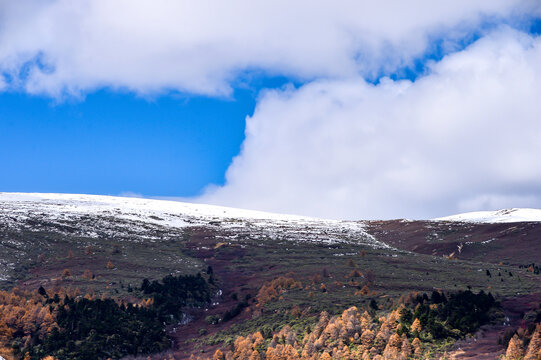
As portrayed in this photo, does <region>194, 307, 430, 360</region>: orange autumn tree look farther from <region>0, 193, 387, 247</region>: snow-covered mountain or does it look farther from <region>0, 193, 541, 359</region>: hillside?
<region>0, 193, 387, 247</region>: snow-covered mountain

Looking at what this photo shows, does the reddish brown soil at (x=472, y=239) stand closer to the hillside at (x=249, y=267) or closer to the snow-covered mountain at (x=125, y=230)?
the hillside at (x=249, y=267)

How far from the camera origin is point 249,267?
7375 centimetres

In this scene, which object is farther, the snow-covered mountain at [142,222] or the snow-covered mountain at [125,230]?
the snow-covered mountain at [142,222]

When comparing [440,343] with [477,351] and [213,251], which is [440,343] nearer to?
[477,351]

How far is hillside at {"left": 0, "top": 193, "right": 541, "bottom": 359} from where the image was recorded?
47156mm

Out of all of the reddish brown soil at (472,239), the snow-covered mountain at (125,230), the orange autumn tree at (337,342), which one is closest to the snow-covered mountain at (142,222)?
the snow-covered mountain at (125,230)

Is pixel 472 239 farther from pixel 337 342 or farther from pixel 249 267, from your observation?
pixel 337 342

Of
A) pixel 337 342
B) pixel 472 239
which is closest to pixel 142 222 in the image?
pixel 472 239

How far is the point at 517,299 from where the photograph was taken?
145ft

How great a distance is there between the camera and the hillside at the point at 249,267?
155 ft

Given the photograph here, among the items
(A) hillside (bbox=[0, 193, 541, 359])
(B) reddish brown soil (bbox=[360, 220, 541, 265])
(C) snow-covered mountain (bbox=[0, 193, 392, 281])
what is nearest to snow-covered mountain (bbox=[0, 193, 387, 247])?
(C) snow-covered mountain (bbox=[0, 193, 392, 281])

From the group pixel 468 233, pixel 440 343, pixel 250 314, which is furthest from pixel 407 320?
pixel 468 233

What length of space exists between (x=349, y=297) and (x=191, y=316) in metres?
16.0

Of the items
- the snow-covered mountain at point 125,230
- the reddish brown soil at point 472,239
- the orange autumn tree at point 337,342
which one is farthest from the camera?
the reddish brown soil at point 472,239
